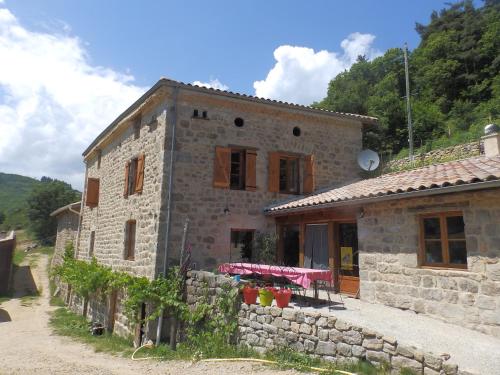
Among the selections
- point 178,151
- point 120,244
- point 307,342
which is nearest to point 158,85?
point 178,151

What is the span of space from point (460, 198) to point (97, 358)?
853 cm

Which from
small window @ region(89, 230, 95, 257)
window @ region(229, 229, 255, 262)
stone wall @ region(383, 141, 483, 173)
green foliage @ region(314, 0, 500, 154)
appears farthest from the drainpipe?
green foliage @ region(314, 0, 500, 154)

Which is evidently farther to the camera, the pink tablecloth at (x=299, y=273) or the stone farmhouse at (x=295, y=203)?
the pink tablecloth at (x=299, y=273)

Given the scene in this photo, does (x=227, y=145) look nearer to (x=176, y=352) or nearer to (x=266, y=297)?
(x=266, y=297)

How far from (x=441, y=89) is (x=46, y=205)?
37551 millimetres

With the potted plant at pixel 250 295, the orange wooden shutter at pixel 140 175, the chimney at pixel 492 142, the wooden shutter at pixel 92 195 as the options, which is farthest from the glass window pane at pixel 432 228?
the wooden shutter at pixel 92 195

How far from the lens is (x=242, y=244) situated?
10.6 metres

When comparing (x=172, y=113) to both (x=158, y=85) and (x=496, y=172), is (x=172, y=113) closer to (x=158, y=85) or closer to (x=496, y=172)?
(x=158, y=85)

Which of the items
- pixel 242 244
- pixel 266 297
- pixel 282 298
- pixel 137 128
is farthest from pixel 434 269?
pixel 137 128

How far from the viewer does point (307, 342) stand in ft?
18.9

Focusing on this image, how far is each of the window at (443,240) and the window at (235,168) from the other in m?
5.18

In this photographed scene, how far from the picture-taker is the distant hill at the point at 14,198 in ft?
→ 153

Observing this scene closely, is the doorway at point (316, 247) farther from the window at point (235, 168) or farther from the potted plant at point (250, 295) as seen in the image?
the potted plant at point (250, 295)

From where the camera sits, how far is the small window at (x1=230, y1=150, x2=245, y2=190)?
11.0 metres
